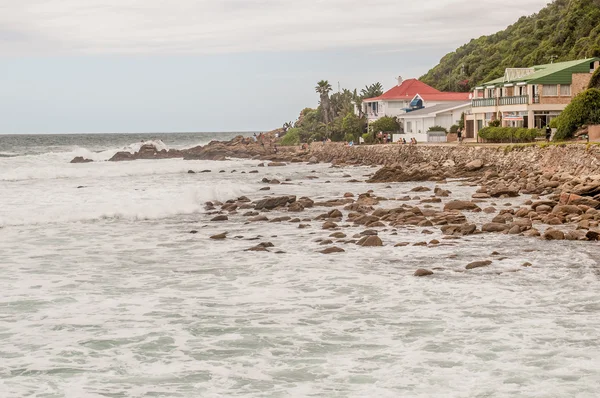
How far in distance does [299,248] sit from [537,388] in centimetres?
1422

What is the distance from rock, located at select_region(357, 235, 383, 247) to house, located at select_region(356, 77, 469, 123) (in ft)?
230

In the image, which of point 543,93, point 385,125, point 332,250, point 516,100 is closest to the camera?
point 332,250

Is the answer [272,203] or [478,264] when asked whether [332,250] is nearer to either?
[478,264]

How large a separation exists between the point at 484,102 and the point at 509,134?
15.1 m

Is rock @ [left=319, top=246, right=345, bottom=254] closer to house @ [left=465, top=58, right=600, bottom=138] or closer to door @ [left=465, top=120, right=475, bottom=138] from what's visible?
house @ [left=465, top=58, right=600, bottom=138]

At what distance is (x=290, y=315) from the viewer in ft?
58.9

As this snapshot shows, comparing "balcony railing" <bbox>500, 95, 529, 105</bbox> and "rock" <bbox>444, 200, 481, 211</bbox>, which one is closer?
"rock" <bbox>444, 200, 481, 211</bbox>

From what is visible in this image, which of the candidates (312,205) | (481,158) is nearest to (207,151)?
(481,158)

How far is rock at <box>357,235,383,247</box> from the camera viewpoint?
88.1 ft

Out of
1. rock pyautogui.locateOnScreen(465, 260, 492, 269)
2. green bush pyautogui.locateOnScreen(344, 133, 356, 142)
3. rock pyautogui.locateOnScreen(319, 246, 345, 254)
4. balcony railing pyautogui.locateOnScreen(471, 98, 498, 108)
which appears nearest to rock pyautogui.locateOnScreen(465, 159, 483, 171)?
balcony railing pyautogui.locateOnScreen(471, 98, 498, 108)

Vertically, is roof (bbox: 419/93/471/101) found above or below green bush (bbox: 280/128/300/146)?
above

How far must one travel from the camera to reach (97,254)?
1037 inches

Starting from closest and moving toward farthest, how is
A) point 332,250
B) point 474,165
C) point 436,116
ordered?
1. point 332,250
2. point 474,165
3. point 436,116

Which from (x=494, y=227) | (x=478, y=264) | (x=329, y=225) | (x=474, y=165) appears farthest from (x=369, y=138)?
(x=478, y=264)
